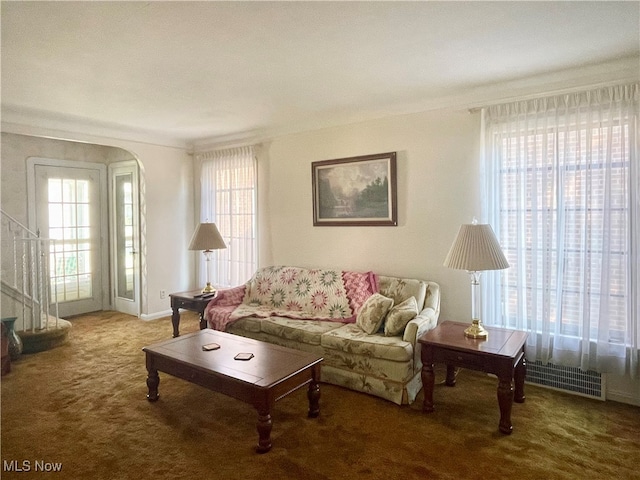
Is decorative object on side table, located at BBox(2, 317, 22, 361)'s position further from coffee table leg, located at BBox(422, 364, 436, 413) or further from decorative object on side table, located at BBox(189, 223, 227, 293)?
coffee table leg, located at BBox(422, 364, 436, 413)

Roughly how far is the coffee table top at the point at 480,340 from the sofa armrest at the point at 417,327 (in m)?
0.08

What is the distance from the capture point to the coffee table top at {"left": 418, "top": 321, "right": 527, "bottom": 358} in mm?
2600

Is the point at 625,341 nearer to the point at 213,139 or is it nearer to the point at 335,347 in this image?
the point at 335,347

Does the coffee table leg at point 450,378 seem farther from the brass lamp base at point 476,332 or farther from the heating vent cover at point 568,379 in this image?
the heating vent cover at point 568,379

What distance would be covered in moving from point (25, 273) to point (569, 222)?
549cm

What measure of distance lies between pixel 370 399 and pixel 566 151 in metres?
2.41

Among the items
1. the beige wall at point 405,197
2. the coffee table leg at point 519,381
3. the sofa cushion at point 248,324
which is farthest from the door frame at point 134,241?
the coffee table leg at point 519,381

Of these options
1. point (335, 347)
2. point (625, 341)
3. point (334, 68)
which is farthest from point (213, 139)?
point (625, 341)

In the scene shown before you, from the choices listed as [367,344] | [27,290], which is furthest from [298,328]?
[27,290]

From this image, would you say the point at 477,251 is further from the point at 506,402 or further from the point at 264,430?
the point at 264,430

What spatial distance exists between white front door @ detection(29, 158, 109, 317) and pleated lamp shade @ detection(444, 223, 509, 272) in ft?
16.4

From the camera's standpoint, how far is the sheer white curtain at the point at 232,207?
511cm

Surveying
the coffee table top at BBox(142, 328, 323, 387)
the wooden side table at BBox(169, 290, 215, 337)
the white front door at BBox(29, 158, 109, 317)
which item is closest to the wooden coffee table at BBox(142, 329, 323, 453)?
the coffee table top at BBox(142, 328, 323, 387)

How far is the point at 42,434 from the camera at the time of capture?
8.35ft
